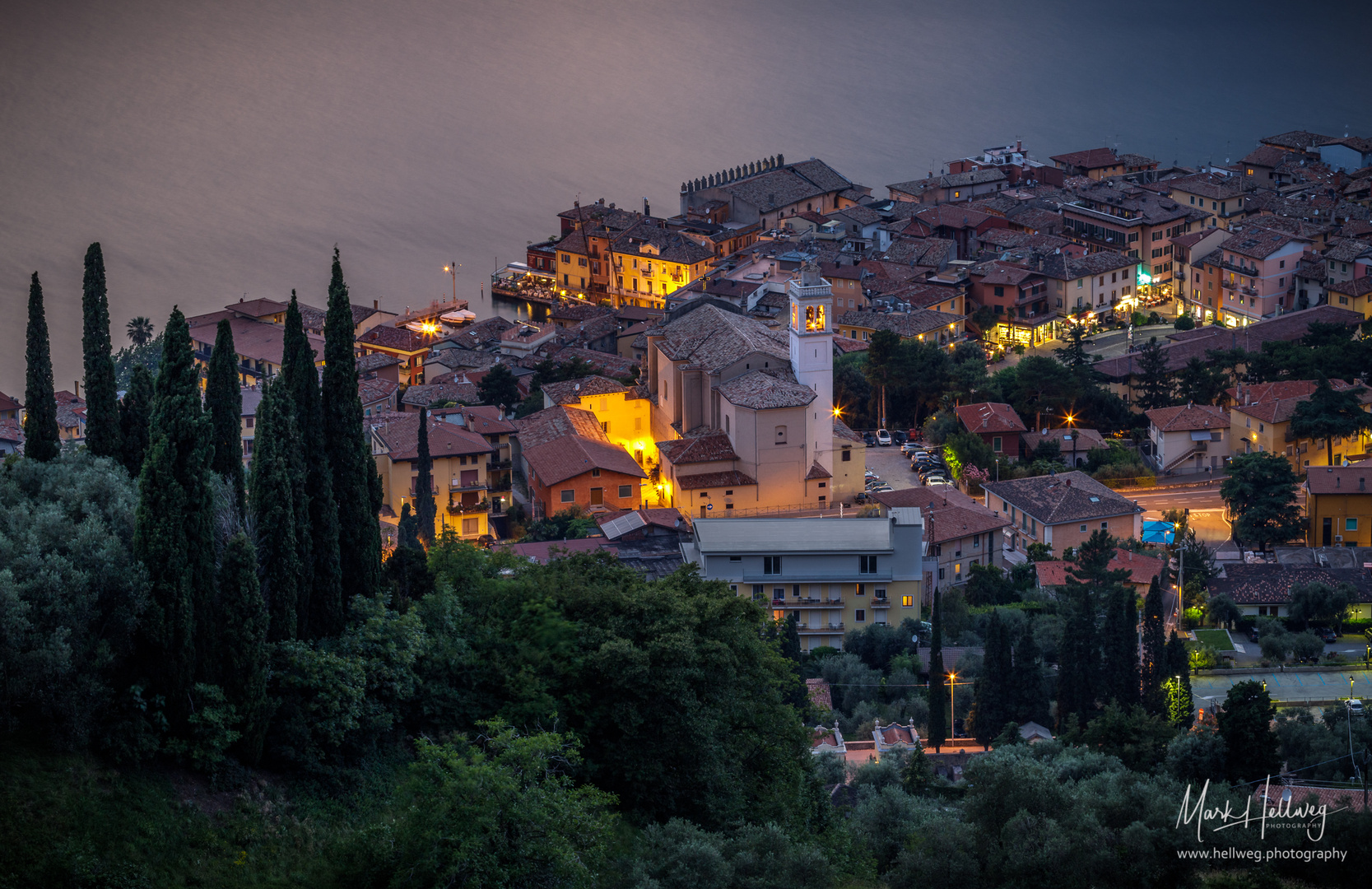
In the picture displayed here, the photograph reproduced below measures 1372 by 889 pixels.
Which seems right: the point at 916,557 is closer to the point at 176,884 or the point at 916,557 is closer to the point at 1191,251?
the point at 176,884

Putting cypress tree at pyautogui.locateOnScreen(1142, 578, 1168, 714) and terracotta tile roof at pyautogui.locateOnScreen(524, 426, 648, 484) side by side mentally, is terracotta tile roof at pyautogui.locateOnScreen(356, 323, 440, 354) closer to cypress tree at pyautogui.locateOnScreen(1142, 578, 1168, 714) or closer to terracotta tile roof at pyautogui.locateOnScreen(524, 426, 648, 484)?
terracotta tile roof at pyautogui.locateOnScreen(524, 426, 648, 484)

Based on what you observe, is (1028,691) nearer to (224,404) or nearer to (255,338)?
(224,404)

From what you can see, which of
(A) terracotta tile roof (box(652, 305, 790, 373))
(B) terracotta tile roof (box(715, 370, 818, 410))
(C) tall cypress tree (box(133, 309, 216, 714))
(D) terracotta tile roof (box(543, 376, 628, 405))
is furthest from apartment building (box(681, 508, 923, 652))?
(C) tall cypress tree (box(133, 309, 216, 714))

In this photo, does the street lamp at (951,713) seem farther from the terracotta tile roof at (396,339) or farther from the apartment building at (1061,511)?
the terracotta tile roof at (396,339)

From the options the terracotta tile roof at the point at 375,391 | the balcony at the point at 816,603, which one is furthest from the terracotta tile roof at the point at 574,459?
the terracotta tile roof at the point at 375,391

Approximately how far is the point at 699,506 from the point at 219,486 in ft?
46.1

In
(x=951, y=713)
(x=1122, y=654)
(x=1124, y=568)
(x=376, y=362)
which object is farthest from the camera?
(x=376, y=362)

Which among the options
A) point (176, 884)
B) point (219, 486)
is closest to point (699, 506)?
point (219, 486)

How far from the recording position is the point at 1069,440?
27688 millimetres

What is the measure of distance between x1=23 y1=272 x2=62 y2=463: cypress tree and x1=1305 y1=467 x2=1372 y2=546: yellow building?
1899cm

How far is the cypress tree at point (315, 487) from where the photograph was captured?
34.2 feet

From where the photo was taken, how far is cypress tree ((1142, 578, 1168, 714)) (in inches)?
683

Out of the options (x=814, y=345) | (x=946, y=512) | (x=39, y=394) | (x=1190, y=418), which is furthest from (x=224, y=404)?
(x=1190, y=418)

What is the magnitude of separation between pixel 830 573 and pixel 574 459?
516 cm
